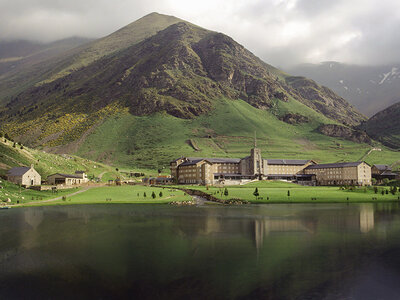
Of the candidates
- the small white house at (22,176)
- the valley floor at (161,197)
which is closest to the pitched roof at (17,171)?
the small white house at (22,176)

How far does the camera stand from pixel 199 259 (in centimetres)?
3991

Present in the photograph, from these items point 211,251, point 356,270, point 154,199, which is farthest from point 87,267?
point 154,199

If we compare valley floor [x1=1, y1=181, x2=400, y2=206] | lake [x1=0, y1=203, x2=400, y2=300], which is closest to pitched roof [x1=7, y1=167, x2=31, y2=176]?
valley floor [x1=1, y1=181, x2=400, y2=206]

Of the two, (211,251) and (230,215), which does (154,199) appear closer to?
(230,215)

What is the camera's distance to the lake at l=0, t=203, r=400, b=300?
31.0 m

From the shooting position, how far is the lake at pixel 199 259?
31000mm

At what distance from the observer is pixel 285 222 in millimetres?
67438


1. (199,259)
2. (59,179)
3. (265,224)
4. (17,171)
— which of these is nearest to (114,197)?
(17,171)

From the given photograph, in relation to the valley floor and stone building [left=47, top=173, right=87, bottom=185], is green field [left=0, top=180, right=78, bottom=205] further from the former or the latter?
stone building [left=47, top=173, right=87, bottom=185]

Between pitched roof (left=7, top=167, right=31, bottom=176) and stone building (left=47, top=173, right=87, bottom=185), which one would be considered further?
stone building (left=47, top=173, right=87, bottom=185)

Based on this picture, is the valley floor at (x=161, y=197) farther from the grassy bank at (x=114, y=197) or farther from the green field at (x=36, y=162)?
the green field at (x=36, y=162)

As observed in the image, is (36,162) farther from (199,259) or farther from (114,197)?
(199,259)

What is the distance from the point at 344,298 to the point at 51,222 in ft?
175

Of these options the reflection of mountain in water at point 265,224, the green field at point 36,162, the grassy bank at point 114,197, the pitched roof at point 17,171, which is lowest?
the reflection of mountain in water at point 265,224
